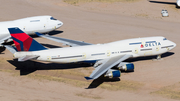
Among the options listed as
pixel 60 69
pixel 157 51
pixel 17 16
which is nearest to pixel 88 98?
pixel 60 69

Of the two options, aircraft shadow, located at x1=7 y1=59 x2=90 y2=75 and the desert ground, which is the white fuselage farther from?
aircraft shadow, located at x1=7 y1=59 x2=90 y2=75

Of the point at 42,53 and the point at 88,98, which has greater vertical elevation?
the point at 42,53

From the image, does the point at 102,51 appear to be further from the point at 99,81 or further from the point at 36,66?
the point at 36,66

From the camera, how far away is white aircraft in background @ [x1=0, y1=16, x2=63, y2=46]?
58094 mm

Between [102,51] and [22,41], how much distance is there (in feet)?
47.6

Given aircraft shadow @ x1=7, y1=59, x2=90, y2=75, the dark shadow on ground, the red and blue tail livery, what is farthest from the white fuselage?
the dark shadow on ground

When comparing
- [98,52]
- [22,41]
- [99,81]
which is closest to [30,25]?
[22,41]

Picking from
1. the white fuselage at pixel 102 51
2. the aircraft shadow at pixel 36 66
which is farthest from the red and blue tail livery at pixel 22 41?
the aircraft shadow at pixel 36 66

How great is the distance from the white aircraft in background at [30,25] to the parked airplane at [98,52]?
12278mm

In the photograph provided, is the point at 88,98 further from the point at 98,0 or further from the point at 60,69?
the point at 98,0

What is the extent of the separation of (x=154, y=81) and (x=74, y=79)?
14.1m

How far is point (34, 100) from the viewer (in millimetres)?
38094

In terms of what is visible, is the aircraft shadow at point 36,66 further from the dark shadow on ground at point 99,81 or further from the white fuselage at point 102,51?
the dark shadow on ground at point 99,81

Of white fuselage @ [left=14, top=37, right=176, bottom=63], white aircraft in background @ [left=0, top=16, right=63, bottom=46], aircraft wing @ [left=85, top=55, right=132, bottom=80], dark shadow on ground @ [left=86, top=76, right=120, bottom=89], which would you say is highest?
Result: white aircraft in background @ [left=0, top=16, right=63, bottom=46]
